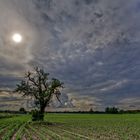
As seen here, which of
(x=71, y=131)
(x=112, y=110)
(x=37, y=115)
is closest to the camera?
(x=71, y=131)

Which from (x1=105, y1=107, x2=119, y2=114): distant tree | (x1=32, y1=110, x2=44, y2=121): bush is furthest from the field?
(x1=105, y1=107, x2=119, y2=114): distant tree

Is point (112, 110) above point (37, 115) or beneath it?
above

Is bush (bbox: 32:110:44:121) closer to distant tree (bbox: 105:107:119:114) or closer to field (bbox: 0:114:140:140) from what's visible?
field (bbox: 0:114:140:140)

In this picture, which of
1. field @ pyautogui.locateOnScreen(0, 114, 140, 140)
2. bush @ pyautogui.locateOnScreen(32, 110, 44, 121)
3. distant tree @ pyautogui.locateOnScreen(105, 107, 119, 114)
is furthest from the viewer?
→ distant tree @ pyautogui.locateOnScreen(105, 107, 119, 114)

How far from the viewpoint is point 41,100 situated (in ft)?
231

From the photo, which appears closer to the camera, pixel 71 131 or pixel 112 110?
pixel 71 131

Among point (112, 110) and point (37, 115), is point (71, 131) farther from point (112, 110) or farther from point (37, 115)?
point (112, 110)

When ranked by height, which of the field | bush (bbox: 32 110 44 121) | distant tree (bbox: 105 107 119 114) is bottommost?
the field

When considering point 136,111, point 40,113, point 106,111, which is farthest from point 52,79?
point 106,111

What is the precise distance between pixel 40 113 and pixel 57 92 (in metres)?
6.46

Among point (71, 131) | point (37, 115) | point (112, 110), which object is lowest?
point (71, 131)

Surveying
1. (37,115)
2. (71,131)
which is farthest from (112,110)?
(71,131)

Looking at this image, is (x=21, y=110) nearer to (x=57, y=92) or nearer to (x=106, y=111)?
(x=106, y=111)

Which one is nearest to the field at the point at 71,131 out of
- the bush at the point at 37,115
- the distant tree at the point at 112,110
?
the bush at the point at 37,115
